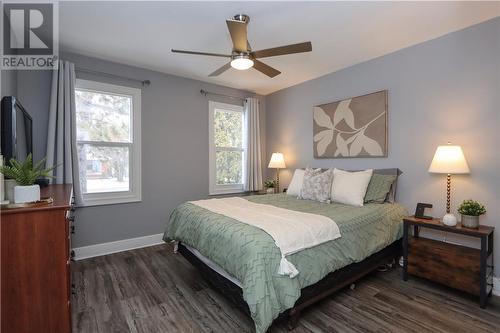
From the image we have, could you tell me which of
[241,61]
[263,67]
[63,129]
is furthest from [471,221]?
[63,129]

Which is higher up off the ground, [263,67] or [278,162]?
[263,67]

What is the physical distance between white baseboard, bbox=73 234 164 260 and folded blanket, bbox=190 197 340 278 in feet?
5.37

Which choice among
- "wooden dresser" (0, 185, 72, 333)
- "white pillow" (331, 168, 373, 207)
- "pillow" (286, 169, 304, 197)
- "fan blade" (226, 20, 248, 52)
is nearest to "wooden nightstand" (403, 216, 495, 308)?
"white pillow" (331, 168, 373, 207)

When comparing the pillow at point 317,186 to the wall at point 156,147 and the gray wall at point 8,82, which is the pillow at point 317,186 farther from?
the gray wall at point 8,82

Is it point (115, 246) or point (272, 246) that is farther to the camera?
point (115, 246)

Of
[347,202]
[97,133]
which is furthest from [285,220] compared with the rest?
[97,133]

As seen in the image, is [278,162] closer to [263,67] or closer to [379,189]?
[379,189]

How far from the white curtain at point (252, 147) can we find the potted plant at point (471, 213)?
3066mm

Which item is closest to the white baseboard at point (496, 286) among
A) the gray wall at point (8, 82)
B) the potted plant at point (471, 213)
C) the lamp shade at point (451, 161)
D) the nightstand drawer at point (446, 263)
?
the nightstand drawer at point (446, 263)

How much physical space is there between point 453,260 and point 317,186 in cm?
148

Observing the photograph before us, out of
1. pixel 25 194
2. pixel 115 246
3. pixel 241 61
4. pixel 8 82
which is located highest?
pixel 241 61

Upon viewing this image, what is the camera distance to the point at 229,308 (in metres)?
2.12

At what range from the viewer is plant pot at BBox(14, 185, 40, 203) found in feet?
4.82

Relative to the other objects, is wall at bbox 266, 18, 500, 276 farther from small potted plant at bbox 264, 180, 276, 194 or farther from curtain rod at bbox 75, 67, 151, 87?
curtain rod at bbox 75, 67, 151, 87
